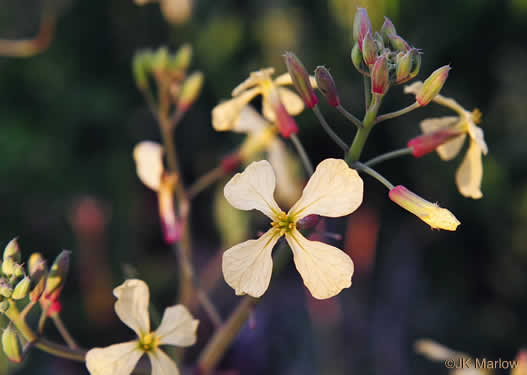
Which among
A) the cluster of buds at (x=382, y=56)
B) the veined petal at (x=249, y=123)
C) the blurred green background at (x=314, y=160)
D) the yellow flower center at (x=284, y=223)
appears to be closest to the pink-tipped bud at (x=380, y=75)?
the cluster of buds at (x=382, y=56)

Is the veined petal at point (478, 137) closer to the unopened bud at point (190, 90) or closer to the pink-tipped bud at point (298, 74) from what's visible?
the pink-tipped bud at point (298, 74)

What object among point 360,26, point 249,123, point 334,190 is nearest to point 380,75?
point 360,26

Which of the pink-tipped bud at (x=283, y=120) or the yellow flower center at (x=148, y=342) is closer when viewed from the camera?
the yellow flower center at (x=148, y=342)

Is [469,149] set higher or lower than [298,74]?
lower

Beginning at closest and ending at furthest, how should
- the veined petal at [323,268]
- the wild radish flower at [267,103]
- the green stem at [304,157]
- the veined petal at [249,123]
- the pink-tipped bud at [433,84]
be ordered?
the veined petal at [323,268], the pink-tipped bud at [433,84], the green stem at [304,157], the wild radish flower at [267,103], the veined petal at [249,123]

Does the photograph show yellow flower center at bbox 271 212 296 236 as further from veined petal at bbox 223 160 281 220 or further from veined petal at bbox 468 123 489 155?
veined petal at bbox 468 123 489 155

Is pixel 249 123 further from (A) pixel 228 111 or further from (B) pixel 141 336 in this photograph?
(B) pixel 141 336

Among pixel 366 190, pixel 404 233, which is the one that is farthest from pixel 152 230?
pixel 404 233

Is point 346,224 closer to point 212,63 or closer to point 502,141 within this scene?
point 502,141
